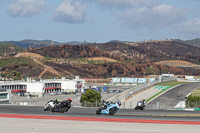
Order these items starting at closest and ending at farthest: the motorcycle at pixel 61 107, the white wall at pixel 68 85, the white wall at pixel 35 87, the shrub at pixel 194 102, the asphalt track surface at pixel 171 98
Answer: the motorcycle at pixel 61 107, the shrub at pixel 194 102, the asphalt track surface at pixel 171 98, the white wall at pixel 35 87, the white wall at pixel 68 85

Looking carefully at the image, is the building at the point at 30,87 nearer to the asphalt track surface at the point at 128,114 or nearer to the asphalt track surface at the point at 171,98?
the asphalt track surface at the point at 171,98

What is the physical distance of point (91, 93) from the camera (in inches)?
3219

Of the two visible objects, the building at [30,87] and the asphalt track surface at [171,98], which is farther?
the building at [30,87]

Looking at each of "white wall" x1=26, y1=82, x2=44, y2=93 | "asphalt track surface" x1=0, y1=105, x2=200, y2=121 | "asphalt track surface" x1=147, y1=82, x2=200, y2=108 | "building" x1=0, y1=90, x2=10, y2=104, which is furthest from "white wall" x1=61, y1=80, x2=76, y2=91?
"asphalt track surface" x1=0, y1=105, x2=200, y2=121

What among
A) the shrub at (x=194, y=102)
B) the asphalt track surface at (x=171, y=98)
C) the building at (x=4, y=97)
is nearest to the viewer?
the shrub at (x=194, y=102)

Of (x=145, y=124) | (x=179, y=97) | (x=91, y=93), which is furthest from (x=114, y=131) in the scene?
(x=179, y=97)

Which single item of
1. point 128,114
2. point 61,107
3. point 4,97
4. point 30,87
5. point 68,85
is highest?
point 68,85

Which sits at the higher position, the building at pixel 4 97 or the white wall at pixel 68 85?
the white wall at pixel 68 85

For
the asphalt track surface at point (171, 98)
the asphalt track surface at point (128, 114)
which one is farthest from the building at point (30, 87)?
the asphalt track surface at point (128, 114)

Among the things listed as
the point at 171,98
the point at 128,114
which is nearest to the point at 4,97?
the point at 171,98

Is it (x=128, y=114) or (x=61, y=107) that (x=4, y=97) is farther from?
(x=128, y=114)

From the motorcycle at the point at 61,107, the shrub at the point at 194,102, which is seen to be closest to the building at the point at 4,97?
the shrub at the point at 194,102

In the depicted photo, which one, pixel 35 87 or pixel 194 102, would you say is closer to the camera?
pixel 194 102

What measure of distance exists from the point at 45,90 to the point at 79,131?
110 meters
